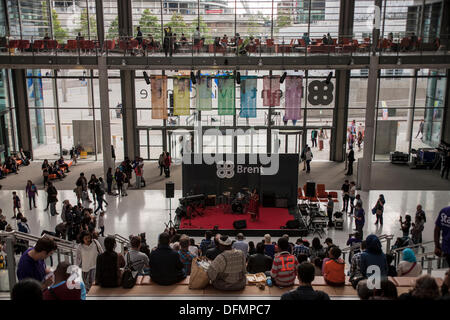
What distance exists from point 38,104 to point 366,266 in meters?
22.3

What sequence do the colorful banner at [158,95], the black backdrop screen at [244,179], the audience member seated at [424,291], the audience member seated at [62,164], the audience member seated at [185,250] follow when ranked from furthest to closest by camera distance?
the audience member seated at [62,164]
the colorful banner at [158,95]
the black backdrop screen at [244,179]
the audience member seated at [185,250]
the audience member seated at [424,291]

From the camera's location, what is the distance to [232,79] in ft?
72.7

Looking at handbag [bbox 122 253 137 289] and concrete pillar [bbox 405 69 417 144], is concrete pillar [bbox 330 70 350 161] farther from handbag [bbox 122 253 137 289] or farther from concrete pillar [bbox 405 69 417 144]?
handbag [bbox 122 253 137 289]

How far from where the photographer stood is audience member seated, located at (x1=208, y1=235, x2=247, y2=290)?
6.76 metres

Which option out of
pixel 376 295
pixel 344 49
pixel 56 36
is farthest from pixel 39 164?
pixel 376 295

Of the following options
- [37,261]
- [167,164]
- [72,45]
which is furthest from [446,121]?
[37,261]

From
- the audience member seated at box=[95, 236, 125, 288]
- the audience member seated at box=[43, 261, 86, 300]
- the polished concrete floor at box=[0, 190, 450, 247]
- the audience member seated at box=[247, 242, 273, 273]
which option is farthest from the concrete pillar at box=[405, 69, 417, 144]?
the audience member seated at box=[43, 261, 86, 300]

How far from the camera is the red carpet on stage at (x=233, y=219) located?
667 inches

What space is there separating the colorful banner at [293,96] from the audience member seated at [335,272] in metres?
15.6

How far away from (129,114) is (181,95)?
4.29 m

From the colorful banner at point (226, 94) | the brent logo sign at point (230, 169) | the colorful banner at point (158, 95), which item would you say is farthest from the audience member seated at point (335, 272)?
the colorful banner at point (158, 95)

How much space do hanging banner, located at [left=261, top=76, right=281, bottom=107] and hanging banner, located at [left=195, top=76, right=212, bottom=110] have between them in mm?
2511

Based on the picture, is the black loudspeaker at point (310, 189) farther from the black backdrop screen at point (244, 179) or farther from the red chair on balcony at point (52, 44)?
the red chair on balcony at point (52, 44)
